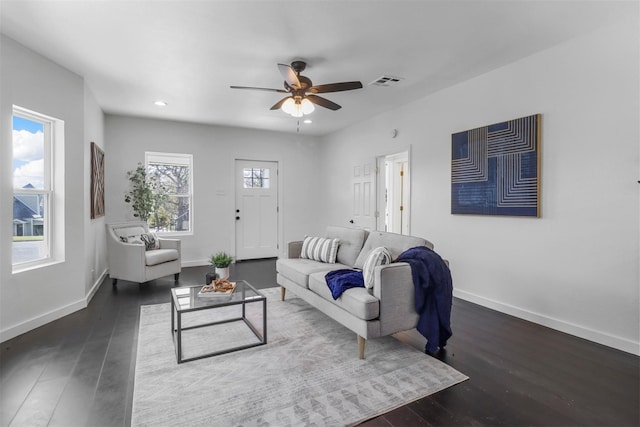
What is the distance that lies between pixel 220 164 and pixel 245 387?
4.83 m

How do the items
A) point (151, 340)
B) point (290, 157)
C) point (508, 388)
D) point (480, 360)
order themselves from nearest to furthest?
point (508, 388) < point (480, 360) < point (151, 340) < point (290, 157)

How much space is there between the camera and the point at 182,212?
6027mm

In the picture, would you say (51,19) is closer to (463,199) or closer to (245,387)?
(245,387)

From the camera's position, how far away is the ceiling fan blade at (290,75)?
110 inches

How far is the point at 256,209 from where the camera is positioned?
668cm

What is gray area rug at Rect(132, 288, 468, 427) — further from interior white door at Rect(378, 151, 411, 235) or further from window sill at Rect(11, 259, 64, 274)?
interior white door at Rect(378, 151, 411, 235)

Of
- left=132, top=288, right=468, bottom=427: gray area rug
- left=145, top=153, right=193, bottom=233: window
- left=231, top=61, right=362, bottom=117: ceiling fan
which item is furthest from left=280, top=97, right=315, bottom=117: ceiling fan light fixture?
left=145, top=153, right=193, bottom=233: window

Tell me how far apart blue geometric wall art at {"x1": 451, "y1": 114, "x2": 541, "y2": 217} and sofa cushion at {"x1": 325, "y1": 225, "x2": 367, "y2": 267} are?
1.28m

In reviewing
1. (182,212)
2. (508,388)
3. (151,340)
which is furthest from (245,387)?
(182,212)

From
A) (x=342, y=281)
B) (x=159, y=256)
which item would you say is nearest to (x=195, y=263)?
(x=159, y=256)

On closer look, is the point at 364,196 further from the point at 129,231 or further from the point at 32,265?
the point at 32,265

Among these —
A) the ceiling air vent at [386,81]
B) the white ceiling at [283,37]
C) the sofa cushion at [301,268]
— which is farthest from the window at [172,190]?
the ceiling air vent at [386,81]

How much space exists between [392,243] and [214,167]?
421 centimetres

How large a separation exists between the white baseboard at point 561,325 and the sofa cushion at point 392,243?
1.31 m
